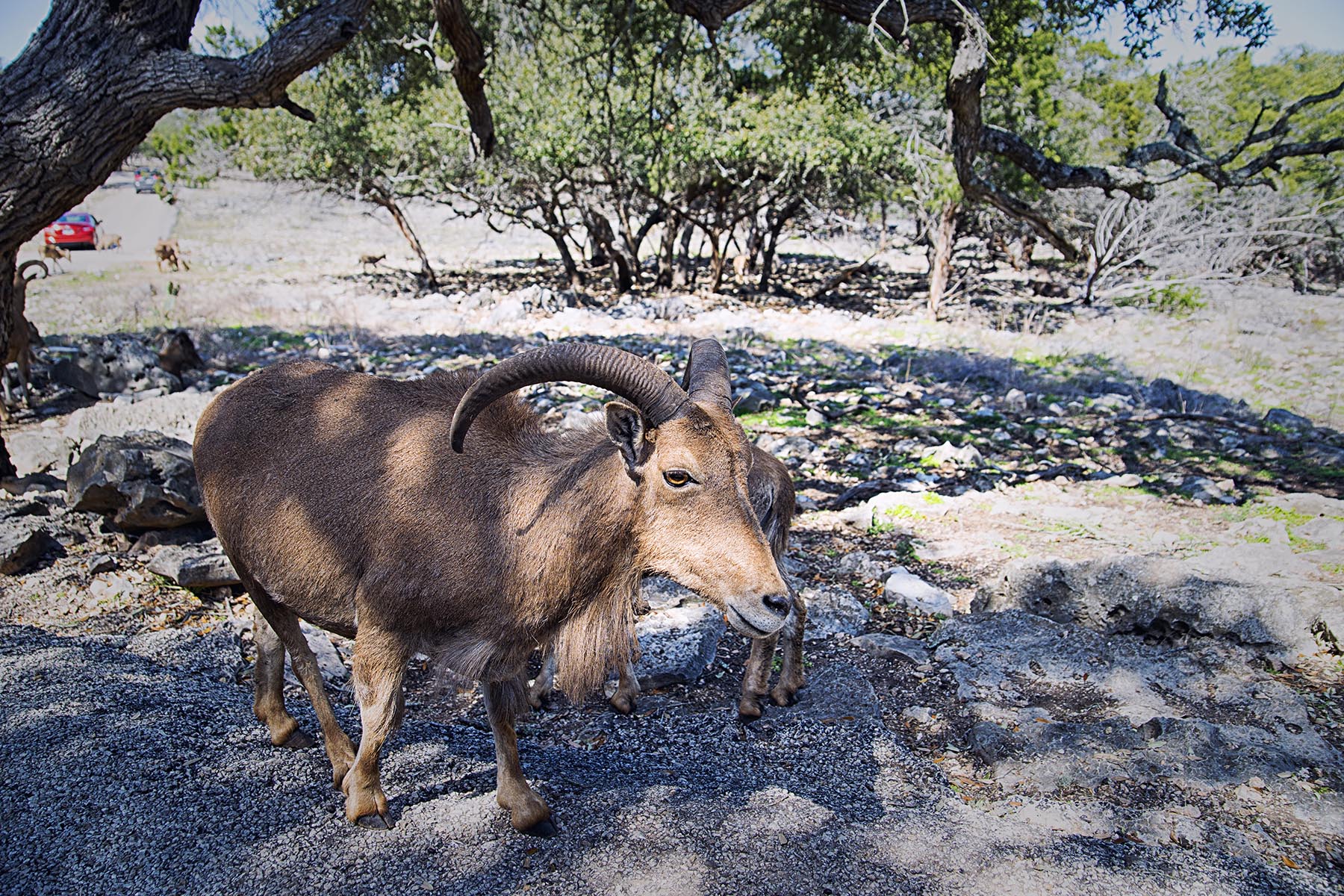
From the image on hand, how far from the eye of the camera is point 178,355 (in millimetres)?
12523

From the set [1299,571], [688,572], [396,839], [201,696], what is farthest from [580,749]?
[1299,571]

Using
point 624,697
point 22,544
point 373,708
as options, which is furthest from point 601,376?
point 22,544

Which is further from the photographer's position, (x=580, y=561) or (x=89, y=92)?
(x=89, y=92)

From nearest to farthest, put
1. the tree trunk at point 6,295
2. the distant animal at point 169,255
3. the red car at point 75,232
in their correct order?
the tree trunk at point 6,295 → the distant animal at point 169,255 → the red car at point 75,232

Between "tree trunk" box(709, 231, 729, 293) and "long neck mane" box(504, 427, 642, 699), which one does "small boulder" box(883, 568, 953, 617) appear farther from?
"tree trunk" box(709, 231, 729, 293)

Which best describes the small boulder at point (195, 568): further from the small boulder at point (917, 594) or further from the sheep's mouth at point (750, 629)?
the small boulder at point (917, 594)

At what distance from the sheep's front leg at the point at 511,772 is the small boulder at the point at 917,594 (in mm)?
3322

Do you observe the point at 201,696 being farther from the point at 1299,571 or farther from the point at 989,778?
the point at 1299,571

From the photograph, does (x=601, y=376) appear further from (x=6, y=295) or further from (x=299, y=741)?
(x=6, y=295)

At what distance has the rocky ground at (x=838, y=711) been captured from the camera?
3381 mm

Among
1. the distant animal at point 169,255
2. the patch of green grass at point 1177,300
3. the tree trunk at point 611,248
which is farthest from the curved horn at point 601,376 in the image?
the distant animal at point 169,255

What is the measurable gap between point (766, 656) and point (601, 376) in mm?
2374

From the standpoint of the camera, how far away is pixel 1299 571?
5.75 metres

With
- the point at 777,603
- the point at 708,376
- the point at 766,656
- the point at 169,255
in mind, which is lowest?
the point at 766,656
